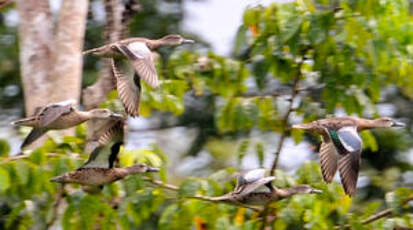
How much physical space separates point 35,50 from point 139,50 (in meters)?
1.72

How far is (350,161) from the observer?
5.89 m

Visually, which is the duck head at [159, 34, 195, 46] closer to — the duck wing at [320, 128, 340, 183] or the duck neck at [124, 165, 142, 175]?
the duck neck at [124, 165, 142, 175]

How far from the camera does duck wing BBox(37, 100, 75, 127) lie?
20.1 ft

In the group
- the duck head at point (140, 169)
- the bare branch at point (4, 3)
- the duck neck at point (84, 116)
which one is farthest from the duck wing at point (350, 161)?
the bare branch at point (4, 3)

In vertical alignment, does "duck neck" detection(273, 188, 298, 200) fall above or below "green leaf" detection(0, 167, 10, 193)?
below

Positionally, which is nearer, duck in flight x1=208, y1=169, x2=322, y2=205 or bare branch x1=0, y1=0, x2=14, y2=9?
duck in flight x1=208, y1=169, x2=322, y2=205

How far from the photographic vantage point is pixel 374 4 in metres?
6.48

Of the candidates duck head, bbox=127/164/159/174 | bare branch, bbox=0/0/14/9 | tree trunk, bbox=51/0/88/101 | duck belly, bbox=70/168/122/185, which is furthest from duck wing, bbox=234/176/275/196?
bare branch, bbox=0/0/14/9

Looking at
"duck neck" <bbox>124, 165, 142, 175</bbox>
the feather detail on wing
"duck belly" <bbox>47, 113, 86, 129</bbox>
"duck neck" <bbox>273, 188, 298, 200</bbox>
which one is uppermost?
"duck belly" <bbox>47, 113, 86, 129</bbox>

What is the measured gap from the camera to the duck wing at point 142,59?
18.0 feet

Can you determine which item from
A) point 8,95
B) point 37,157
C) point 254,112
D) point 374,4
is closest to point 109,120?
point 37,157

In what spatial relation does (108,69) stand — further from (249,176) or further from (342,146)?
(342,146)

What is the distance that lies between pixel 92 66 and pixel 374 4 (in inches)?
138

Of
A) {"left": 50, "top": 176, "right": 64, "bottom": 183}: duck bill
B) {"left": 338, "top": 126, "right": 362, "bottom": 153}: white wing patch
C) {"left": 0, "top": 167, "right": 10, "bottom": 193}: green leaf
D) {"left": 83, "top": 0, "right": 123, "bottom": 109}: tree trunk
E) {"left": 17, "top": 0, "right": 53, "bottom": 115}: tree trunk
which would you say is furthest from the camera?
{"left": 17, "top": 0, "right": 53, "bottom": 115}: tree trunk
